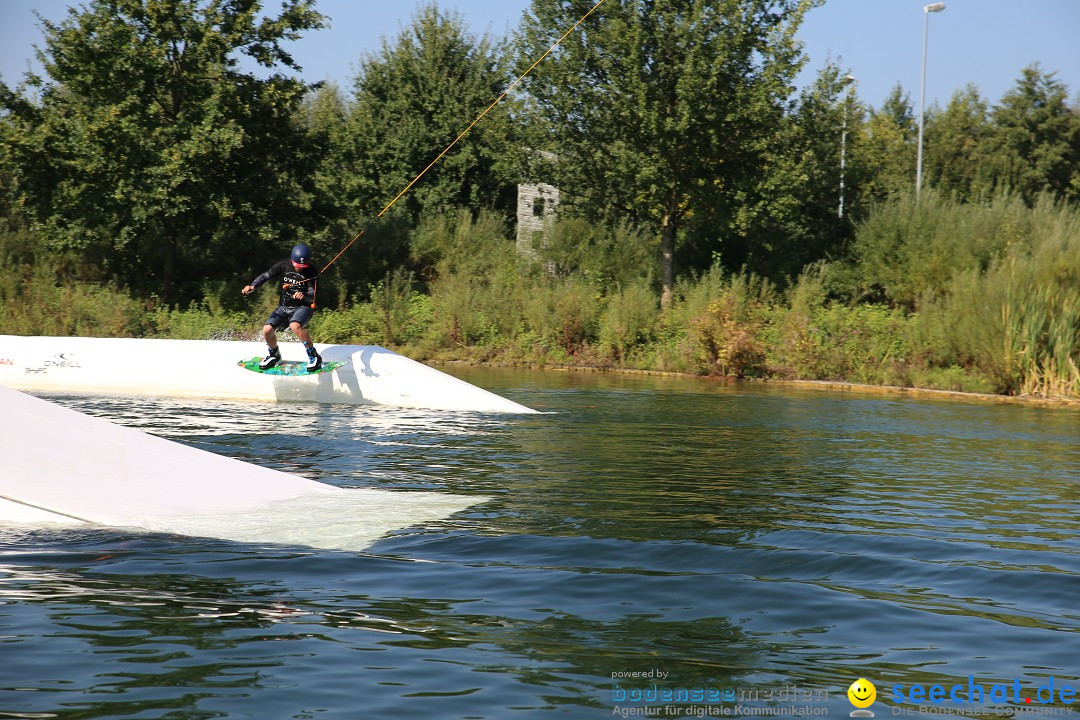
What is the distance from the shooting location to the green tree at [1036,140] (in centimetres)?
4006

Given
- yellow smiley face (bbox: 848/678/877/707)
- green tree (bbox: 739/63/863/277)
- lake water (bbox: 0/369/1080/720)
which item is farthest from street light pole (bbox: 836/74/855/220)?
yellow smiley face (bbox: 848/678/877/707)

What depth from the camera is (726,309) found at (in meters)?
22.2

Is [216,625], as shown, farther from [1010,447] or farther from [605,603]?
[1010,447]

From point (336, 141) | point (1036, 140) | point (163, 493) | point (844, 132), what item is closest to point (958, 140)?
point (1036, 140)

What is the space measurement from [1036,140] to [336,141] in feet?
89.1

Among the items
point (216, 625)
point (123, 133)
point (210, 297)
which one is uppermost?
point (123, 133)

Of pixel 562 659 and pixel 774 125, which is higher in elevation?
pixel 774 125

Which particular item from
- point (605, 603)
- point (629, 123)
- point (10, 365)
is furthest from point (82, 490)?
point (629, 123)

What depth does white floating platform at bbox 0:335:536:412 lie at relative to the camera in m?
15.2

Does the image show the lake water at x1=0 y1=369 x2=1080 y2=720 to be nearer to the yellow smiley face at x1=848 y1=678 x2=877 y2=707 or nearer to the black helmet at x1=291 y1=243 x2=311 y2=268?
the yellow smiley face at x1=848 y1=678 x2=877 y2=707

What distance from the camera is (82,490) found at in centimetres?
739

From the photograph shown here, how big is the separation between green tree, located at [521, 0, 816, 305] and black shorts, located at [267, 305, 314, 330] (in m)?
11.9

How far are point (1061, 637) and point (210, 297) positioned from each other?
2459 cm

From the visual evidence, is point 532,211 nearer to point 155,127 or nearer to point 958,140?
point 155,127
